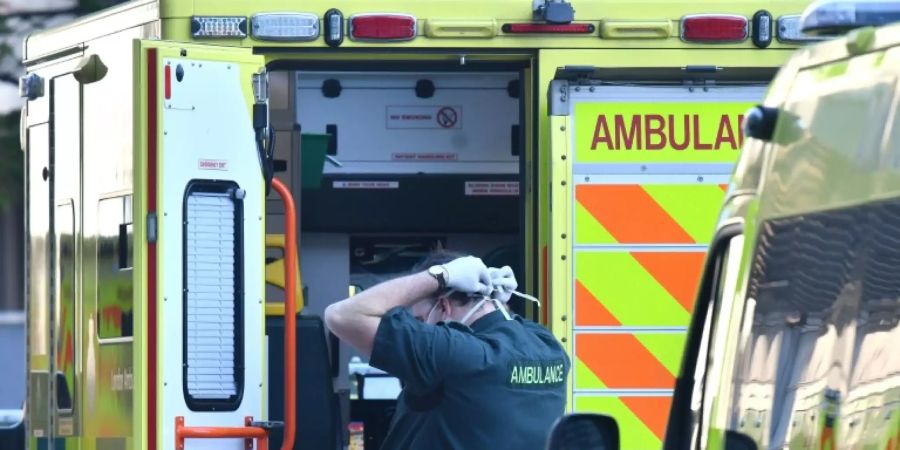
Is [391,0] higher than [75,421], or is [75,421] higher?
[391,0]

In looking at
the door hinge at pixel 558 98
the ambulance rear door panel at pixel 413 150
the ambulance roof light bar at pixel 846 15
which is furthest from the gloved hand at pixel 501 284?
the ambulance roof light bar at pixel 846 15

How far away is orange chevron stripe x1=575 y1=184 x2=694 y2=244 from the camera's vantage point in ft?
19.7

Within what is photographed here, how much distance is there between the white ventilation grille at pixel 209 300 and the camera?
5.59m

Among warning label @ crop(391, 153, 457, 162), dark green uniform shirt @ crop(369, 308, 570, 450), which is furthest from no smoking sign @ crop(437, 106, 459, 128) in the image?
dark green uniform shirt @ crop(369, 308, 570, 450)

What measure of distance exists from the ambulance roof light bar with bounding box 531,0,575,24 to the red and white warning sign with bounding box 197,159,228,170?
3.61 feet

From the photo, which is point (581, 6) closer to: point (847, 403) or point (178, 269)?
point (178, 269)

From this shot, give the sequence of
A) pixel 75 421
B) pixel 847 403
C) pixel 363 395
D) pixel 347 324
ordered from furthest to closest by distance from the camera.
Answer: pixel 363 395 < pixel 75 421 < pixel 347 324 < pixel 847 403

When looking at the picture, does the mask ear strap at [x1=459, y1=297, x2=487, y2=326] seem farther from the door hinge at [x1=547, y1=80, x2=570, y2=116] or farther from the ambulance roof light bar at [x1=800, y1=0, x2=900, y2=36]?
the ambulance roof light bar at [x1=800, y1=0, x2=900, y2=36]

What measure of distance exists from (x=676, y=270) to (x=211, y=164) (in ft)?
4.68

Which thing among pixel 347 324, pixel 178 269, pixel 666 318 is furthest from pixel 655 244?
pixel 178 269

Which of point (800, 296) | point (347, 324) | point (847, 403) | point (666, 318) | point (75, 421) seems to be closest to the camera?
point (847, 403)

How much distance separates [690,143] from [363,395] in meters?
2.25

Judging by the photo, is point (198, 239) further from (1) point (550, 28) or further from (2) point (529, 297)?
(1) point (550, 28)

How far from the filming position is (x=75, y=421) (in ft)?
21.6
